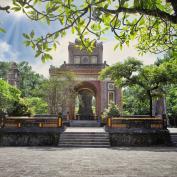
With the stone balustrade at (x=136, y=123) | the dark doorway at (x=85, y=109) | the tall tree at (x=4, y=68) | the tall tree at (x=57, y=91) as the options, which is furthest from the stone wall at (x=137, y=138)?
the tall tree at (x=4, y=68)

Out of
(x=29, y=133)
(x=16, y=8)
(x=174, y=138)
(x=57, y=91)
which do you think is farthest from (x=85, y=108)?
(x=16, y=8)

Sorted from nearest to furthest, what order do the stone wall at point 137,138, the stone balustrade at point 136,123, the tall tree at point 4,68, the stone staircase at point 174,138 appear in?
1. the stone staircase at point 174,138
2. the stone wall at point 137,138
3. the stone balustrade at point 136,123
4. the tall tree at point 4,68

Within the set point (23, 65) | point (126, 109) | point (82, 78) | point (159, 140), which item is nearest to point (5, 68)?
point (23, 65)

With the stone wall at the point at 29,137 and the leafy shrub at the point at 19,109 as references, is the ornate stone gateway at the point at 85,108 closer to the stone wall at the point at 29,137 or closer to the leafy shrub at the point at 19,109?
the leafy shrub at the point at 19,109

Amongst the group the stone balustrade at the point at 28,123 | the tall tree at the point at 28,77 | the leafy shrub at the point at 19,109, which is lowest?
the stone balustrade at the point at 28,123

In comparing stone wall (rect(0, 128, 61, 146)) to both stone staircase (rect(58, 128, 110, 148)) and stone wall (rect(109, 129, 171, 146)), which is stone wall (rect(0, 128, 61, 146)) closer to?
stone staircase (rect(58, 128, 110, 148))

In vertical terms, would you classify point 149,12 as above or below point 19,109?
above

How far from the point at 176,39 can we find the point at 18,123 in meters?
14.4

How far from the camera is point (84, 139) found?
Result: 1803 centimetres

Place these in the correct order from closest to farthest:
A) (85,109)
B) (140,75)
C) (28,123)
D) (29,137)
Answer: (29,137)
(28,123)
(140,75)
(85,109)

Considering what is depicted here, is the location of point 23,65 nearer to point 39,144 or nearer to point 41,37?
point 39,144

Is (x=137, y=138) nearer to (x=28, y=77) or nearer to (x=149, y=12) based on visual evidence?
(x=149, y=12)

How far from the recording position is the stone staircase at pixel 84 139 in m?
17.2

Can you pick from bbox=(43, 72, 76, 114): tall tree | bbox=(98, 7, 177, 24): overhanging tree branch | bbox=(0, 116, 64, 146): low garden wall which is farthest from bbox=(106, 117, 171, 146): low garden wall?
bbox=(98, 7, 177, 24): overhanging tree branch
